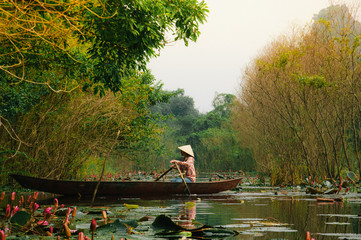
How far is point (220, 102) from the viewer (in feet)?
162

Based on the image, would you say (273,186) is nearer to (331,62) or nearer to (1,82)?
(331,62)

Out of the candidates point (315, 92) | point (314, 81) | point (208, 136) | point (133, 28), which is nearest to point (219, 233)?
point (133, 28)

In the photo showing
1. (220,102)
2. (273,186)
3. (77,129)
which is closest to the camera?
(77,129)

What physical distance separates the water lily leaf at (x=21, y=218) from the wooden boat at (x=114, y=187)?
19.5 feet

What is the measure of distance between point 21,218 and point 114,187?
6.39m

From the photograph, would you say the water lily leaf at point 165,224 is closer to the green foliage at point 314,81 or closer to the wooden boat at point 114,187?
the wooden boat at point 114,187

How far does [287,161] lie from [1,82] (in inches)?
386

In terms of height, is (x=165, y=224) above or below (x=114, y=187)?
below

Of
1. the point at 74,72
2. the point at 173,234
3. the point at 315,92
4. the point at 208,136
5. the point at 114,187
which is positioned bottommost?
the point at 173,234

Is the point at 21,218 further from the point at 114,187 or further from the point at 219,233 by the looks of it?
the point at 114,187

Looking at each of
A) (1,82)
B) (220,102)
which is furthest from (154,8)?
(220,102)

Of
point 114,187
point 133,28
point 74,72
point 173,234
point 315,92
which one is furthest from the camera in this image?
point 315,92

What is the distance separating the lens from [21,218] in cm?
412

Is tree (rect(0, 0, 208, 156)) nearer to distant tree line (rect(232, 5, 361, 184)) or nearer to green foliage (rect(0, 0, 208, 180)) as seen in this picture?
green foliage (rect(0, 0, 208, 180))
